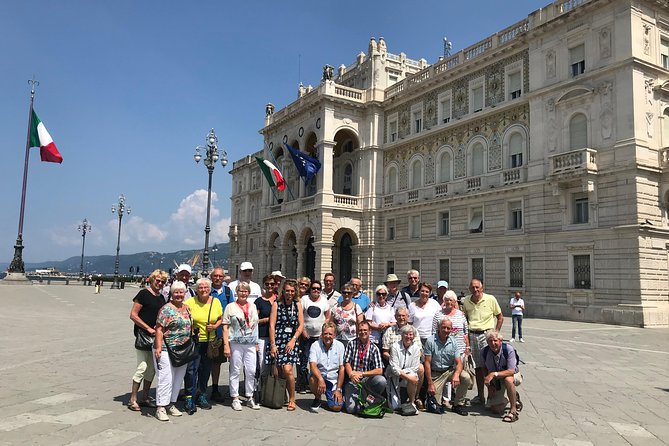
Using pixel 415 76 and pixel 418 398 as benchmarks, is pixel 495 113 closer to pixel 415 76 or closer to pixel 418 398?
pixel 415 76

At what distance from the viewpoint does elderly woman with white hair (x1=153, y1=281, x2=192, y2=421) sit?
7074 mm

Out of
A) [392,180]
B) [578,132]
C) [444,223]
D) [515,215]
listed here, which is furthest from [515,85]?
[392,180]

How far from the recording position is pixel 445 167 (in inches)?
1300

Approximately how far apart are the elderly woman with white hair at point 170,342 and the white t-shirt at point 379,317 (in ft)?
9.19

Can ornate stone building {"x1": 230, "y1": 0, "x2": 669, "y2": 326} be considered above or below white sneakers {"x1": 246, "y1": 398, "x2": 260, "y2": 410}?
above

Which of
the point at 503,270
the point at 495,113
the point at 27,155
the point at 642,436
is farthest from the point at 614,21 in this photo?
the point at 27,155

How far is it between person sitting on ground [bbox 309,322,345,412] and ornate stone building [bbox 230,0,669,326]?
18309 mm

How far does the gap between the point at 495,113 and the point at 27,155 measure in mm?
38158

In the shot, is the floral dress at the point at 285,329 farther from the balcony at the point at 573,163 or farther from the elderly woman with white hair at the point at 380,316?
the balcony at the point at 573,163

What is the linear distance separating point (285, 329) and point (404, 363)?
1.84 metres

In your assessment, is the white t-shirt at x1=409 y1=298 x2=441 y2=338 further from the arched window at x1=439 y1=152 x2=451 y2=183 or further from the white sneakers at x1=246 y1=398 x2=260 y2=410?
the arched window at x1=439 y1=152 x2=451 y2=183

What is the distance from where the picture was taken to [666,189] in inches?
912

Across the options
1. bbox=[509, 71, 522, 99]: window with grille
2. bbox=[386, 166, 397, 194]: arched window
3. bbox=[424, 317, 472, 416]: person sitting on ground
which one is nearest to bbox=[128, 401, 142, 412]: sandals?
bbox=[424, 317, 472, 416]: person sitting on ground

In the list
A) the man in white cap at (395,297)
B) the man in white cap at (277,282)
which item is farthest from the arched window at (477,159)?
the man in white cap at (277,282)
